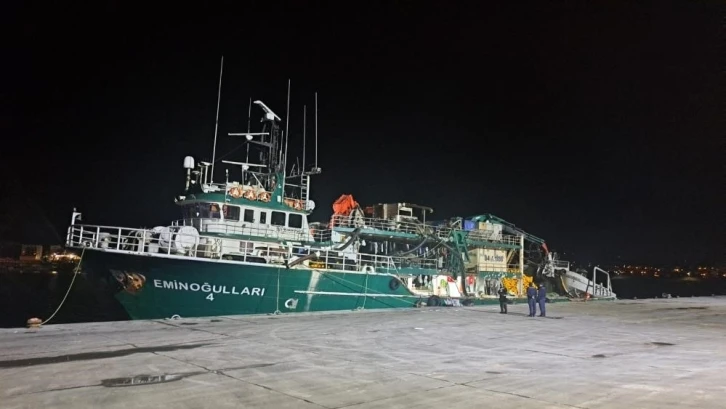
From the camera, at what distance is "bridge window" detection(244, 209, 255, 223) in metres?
20.6

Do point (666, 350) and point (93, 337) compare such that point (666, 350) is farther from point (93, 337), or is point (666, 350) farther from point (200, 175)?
point (200, 175)

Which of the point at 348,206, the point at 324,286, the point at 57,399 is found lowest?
the point at 57,399

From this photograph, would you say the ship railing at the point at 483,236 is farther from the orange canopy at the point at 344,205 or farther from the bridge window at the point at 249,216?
the bridge window at the point at 249,216

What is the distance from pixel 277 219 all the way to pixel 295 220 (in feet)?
3.29

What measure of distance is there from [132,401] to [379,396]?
121 inches

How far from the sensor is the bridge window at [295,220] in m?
22.1

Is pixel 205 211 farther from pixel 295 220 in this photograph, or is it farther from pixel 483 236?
pixel 483 236

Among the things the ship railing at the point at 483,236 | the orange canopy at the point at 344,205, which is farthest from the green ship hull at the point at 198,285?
the ship railing at the point at 483,236

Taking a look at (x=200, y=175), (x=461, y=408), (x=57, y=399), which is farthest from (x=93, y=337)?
(x=200, y=175)

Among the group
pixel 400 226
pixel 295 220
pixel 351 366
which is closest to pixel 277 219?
pixel 295 220

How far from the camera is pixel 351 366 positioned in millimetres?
8477

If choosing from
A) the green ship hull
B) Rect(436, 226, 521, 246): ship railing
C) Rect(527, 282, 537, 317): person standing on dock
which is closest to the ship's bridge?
the green ship hull

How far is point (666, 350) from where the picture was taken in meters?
10.8

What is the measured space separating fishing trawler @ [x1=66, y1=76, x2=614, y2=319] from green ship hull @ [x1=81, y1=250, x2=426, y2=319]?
0.11 ft
